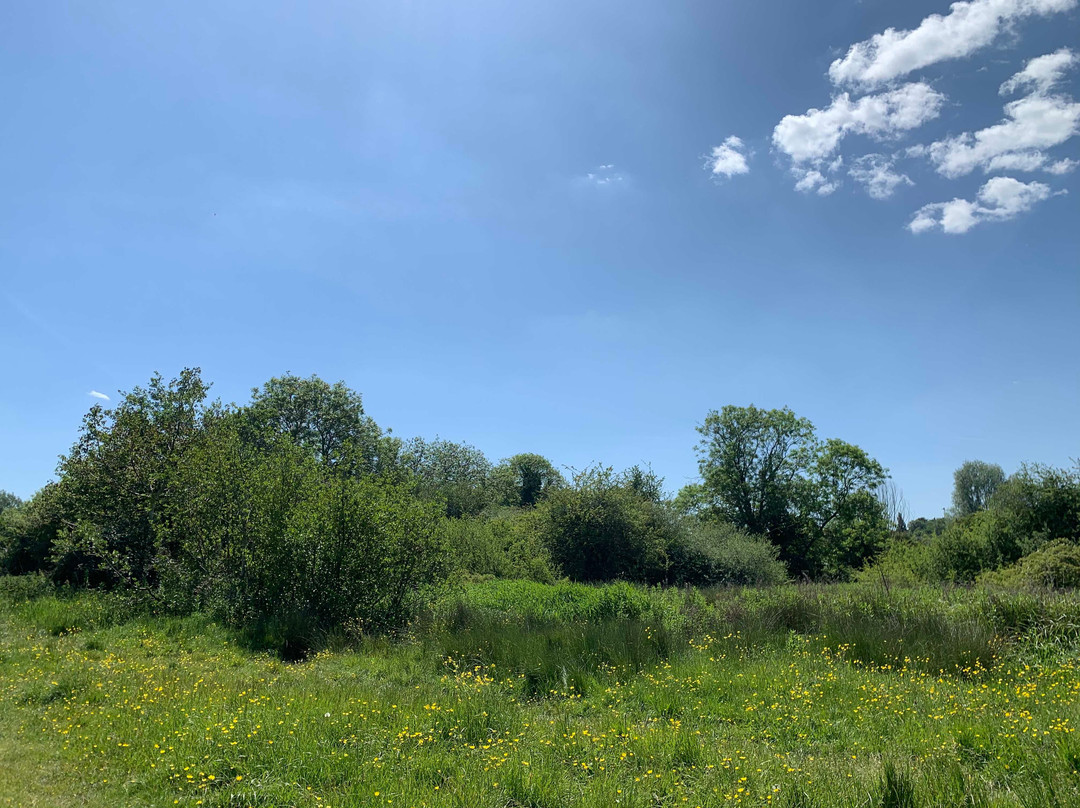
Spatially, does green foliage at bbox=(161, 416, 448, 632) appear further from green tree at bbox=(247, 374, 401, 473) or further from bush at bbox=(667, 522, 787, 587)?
green tree at bbox=(247, 374, 401, 473)

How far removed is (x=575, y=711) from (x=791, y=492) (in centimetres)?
4222

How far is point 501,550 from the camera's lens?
2534 centimetres

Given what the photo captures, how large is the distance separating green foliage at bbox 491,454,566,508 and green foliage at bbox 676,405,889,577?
1826 centimetres

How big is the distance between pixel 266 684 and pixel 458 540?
52.0 ft

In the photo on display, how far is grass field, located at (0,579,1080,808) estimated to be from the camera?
15.6 feet

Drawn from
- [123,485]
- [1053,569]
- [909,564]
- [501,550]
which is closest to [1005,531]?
[909,564]

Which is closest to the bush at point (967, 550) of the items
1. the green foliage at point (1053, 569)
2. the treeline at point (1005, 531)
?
the treeline at point (1005, 531)

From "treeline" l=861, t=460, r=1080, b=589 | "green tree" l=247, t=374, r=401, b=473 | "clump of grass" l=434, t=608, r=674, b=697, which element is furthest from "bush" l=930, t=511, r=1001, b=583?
"green tree" l=247, t=374, r=401, b=473

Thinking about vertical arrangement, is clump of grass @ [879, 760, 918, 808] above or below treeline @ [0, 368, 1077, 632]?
below

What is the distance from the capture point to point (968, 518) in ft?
89.1

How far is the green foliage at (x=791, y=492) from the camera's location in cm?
4394

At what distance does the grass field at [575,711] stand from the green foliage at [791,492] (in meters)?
34.3

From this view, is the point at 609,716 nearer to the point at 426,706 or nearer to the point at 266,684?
the point at 426,706

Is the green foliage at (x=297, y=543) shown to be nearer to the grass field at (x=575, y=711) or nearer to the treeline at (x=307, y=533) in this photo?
the treeline at (x=307, y=533)
